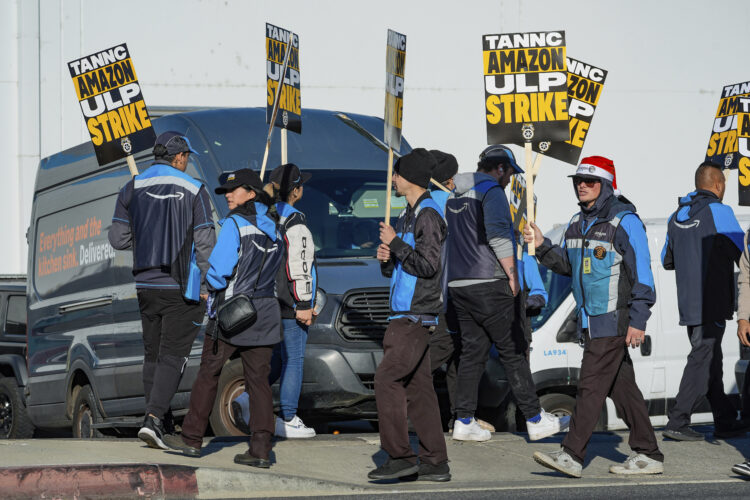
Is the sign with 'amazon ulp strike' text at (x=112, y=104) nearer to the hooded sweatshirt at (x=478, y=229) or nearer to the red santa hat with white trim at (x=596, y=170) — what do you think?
the hooded sweatshirt at (x=478, y=229)

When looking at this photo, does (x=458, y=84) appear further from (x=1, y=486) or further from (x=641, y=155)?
(x=1, y=486)

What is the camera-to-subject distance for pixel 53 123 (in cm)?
1845

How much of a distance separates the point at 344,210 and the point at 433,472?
3073 millimetres

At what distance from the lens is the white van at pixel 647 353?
9781 millimetres

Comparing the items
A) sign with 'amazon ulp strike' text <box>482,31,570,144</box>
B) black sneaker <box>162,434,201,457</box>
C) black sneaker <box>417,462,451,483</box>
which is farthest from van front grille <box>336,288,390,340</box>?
black sneaker <box>417,462,451,483</box>

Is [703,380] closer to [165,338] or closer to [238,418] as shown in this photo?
[238,418]

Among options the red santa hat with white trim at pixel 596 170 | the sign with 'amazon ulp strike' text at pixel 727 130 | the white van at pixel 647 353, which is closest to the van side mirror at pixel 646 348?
the white van at pixel 647 353

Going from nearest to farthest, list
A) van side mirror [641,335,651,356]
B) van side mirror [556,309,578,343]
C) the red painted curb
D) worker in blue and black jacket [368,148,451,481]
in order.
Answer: the red painted curb, worker in blue and black jacket [368,148,451,481], van side mirror [556,309,578,343], van side mirror [641,335,651,356]

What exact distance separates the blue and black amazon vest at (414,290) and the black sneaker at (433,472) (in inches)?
34.4

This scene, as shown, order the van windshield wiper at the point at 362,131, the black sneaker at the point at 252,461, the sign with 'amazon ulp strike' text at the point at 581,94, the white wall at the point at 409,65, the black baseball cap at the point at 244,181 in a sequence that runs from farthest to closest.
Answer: the white wall at the point at 409,65
the van windshield wiper at the point at 362,131
the sign with 'amazon ulp strike' text at the point at 581,94
the black baseball cap at the point at 244,181
the black sneaker at the point at 252,461

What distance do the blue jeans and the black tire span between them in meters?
4.95

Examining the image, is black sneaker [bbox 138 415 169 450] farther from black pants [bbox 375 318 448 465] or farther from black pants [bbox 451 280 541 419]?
black pants [bbox 451 280 541 419]

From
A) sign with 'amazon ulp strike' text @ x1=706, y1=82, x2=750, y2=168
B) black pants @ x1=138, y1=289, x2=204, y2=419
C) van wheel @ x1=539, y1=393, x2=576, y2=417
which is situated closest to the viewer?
black pants @ x1=138, y1=289, x2=204, y2=419

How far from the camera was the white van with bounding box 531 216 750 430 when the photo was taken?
978 centimetres
